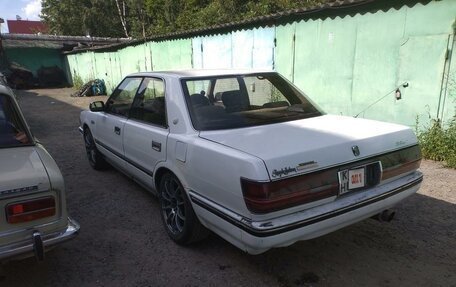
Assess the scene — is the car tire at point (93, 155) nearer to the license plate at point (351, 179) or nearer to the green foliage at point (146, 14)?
the license plate at point (351, 179)

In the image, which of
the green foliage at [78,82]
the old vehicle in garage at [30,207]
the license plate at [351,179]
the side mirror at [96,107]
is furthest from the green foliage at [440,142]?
the green foliage at [78,82]

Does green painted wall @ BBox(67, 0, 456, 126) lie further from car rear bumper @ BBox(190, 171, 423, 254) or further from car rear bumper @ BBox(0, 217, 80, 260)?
car rear bumper @ BBox(0, 217, 80, 260)

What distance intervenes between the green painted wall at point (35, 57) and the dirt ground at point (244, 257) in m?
26.1

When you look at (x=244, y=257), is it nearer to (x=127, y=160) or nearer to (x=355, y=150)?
(x=355, y=150)

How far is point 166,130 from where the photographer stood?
10.9 feet

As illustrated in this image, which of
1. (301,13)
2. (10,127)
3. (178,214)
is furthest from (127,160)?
(301,13)

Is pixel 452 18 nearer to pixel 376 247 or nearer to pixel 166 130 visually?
pixel 376 247

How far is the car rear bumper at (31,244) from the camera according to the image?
93.4 inches

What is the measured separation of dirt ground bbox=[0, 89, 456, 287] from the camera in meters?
2.86

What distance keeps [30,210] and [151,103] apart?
1.66 m

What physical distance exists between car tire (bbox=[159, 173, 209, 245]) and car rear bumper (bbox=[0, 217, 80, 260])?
35.4 inches

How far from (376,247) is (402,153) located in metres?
0.92

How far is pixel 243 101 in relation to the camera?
3494 mm

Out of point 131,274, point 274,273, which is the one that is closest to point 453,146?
point 274,273
